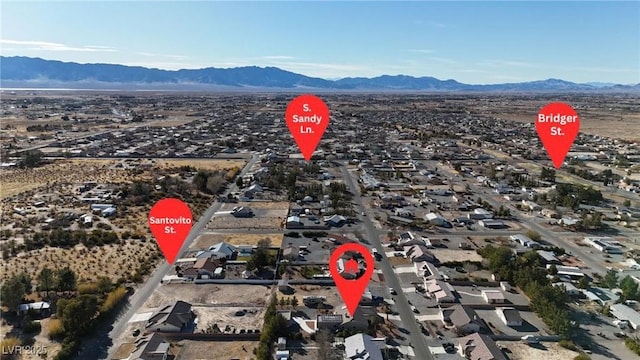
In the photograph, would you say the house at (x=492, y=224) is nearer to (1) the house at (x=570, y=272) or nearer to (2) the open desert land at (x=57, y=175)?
(1) the house at (x=570, y=272)

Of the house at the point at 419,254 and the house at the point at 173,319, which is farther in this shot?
the house at the point at 419,254

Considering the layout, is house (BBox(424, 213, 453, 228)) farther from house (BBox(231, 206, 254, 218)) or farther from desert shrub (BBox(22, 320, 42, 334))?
desert shrub (BBox(22, 320, 42, 334))

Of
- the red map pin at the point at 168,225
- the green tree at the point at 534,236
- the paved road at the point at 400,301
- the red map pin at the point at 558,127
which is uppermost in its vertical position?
the red map pin at the point at 558,127

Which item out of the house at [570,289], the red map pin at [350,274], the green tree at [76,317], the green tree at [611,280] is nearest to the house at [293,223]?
the red map pin at [350,274]

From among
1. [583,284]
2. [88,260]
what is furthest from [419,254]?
[88,260]

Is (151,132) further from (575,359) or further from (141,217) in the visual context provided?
(575,359)

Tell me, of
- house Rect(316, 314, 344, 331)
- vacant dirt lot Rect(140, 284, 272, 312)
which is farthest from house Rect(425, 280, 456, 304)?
vacant dirt lot Rect(140, 284, 272, 312)
